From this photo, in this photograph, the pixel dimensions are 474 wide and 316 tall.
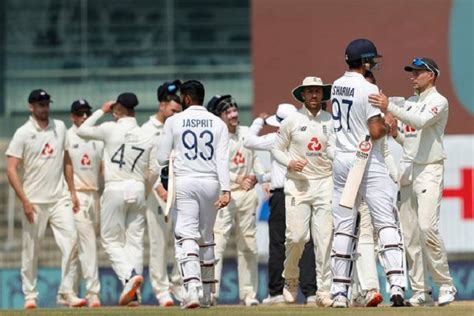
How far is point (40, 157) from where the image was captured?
19.0 m

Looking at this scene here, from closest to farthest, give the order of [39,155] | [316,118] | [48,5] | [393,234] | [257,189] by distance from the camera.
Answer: [393,234] < [316,118] < [39,155] < [257,189] < [48,5]

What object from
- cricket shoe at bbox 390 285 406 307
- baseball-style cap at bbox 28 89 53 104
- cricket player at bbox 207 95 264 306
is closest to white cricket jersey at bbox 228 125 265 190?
cricket player at bbox 207 95 264 306

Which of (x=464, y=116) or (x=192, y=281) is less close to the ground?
(x=464, y=116)

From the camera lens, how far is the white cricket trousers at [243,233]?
62.4 ft

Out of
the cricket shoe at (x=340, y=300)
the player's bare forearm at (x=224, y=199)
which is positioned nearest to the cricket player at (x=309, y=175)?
the player's bare forearm at (x=224, y=199)

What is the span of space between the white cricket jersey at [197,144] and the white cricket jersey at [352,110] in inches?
50.0

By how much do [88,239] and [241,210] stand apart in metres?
1.95

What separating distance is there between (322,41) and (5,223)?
5615mm

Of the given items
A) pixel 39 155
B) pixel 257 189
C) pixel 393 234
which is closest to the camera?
pixel 393 234

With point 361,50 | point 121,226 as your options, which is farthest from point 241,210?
point 361,50

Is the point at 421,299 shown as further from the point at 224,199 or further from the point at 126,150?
the point at 126,150

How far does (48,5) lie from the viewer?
101 ft

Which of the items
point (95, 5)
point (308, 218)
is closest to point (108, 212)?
point (308, 218)

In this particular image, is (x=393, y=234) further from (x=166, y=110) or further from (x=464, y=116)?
(x=464, y=116)
